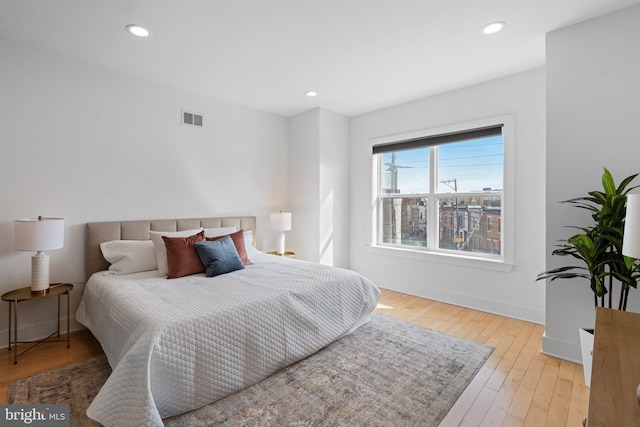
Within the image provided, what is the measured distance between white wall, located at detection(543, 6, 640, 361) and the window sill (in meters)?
0.86

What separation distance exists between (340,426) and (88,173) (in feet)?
10.1

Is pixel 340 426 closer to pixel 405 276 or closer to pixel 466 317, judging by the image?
pixel 466 317

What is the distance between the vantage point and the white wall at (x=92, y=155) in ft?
8.28

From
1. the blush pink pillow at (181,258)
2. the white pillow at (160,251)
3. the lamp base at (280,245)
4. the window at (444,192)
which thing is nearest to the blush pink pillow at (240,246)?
the blush pink pillow at (181,258)

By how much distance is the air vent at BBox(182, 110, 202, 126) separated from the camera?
11.5 feet

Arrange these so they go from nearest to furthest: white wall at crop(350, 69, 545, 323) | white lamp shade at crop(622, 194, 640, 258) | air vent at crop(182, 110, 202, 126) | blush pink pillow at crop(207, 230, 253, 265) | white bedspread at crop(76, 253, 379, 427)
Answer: white lamp shade at crop(622, 194, 640, 258) < white bedspread at crop(76, 253, 379, 427) < white wall at crop(350, 69, 545, 323) < blush pink pillow at crop(207, 230, 253, 265) < air vent at crop(182, 110, 202, 126)

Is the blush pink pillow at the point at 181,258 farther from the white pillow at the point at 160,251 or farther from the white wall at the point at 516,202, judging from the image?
the white wall at the point at 516,202

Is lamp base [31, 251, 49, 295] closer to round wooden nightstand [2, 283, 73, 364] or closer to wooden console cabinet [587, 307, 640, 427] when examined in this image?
round wooden nightstand [2, 283, 73, 364]

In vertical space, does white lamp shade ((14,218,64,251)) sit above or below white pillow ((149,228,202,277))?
above

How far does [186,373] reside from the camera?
1.67 meters

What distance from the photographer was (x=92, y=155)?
9.50ft

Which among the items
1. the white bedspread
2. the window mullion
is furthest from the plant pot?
the window mullion

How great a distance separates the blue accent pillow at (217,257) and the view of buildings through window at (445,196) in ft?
7.71

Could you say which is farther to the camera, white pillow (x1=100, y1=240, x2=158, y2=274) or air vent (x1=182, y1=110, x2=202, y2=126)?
air vent (x1=182, y1=110, x2=202, y2=126)
